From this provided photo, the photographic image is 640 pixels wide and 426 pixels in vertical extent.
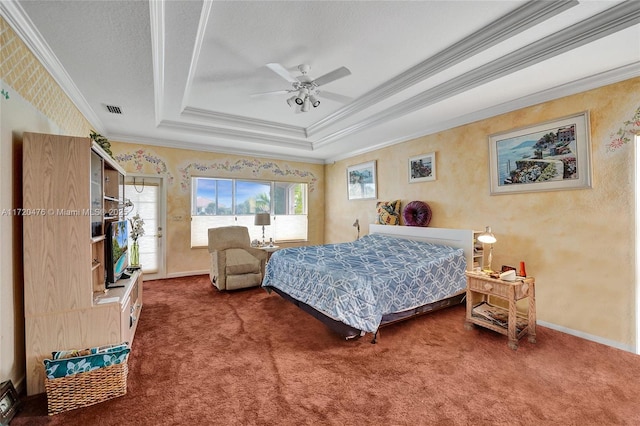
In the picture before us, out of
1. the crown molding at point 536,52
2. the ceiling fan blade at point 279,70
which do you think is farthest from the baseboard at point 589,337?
the ceiling fan blade at point 279,70

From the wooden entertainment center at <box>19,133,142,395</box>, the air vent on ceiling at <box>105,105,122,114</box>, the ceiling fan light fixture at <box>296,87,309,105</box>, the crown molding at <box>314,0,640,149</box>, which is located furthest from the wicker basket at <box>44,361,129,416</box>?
the crown molding at <box>314,0,640,149</box>

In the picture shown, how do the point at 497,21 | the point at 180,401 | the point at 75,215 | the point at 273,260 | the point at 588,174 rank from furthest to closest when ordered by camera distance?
the point at 273,260
the point at 588,174
the point at 497,21
the point at 75,215
the point at 180,401

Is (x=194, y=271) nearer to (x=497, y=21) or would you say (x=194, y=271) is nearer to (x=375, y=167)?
(x=375, y=167)

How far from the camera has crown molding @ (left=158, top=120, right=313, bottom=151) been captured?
178 inches

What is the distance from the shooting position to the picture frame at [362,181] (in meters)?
5.46

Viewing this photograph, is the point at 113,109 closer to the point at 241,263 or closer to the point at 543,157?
the point at 241,263

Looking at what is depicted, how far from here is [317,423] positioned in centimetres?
169

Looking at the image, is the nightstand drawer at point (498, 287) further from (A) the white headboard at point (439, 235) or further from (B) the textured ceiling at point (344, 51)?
(B) the textured ceiling at point (344, 51)

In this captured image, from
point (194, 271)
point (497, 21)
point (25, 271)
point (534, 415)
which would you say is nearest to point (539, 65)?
point (497, 21)

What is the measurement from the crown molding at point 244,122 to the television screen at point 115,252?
2.10m

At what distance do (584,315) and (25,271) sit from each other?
15.7 ft

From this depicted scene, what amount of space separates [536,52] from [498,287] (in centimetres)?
214

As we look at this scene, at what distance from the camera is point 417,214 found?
4453mm

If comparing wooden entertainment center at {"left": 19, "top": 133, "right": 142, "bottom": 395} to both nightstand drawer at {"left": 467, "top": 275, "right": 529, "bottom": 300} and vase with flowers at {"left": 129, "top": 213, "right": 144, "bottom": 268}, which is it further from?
nightstand drawer at {"left": 467, "top": 275, "right": 529, "bottom": 300}
